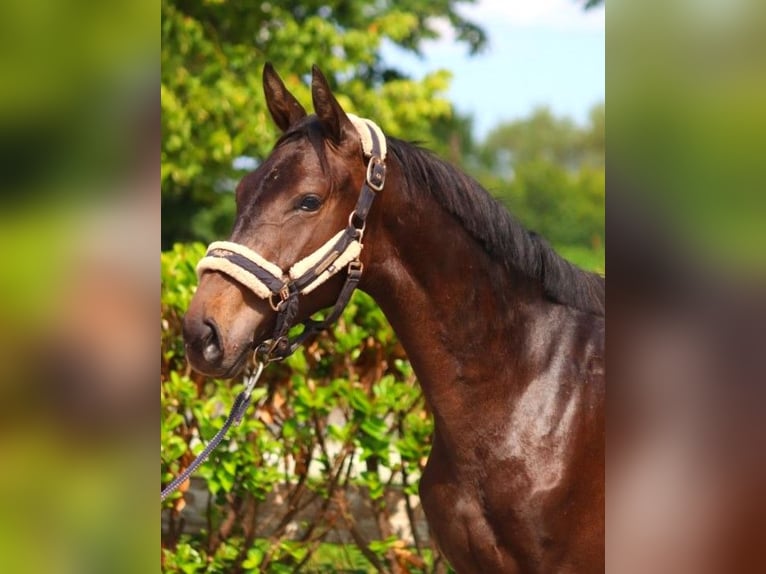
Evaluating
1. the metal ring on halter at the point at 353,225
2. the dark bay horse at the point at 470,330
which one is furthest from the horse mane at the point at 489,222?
the metal ring on halter at the point at 353,225

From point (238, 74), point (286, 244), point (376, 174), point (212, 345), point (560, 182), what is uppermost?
point (560, 182)

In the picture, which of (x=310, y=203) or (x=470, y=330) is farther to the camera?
(x=470, y=330)

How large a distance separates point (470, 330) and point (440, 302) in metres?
0.12

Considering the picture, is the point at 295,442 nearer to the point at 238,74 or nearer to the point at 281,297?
the point at 281,297

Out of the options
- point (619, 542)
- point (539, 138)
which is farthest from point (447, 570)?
point (539, 138)

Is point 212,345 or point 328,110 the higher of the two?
point 328,110

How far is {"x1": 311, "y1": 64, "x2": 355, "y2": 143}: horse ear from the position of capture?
258 cm

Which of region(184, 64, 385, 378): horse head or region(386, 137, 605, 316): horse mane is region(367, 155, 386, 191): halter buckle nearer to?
region(184, 64, 385, 378): horse head

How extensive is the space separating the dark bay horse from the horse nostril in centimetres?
13

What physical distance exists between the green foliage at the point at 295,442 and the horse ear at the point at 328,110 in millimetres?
1808

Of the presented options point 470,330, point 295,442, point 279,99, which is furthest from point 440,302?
point 295,442

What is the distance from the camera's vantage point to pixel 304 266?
2.53 metres

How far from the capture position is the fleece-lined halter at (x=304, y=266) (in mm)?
2449

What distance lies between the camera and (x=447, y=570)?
14.5 ft
